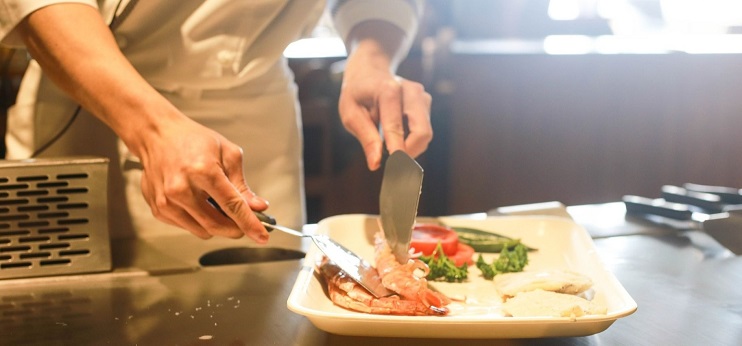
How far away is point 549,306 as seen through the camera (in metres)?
0.77

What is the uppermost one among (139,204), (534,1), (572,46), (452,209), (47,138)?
(534,1)

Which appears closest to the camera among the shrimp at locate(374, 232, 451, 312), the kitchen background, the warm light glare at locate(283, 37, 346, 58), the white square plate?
the white square plate

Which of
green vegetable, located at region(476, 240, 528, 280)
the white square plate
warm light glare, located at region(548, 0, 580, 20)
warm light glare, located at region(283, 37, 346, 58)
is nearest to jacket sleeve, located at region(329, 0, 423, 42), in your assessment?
the white square plate

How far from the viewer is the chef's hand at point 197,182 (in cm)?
87

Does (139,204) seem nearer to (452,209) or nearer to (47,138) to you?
(47,138)

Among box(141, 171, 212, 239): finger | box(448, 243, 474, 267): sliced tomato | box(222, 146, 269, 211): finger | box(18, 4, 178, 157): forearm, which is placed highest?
box(18, 4, 178, 157): forearm

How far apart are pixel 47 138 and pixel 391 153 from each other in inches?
25.3

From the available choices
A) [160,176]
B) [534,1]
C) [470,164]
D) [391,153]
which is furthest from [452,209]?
[160,176]

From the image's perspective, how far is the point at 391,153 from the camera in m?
1.12

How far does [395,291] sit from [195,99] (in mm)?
666

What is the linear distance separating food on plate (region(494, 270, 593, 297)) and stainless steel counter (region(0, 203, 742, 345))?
6cm

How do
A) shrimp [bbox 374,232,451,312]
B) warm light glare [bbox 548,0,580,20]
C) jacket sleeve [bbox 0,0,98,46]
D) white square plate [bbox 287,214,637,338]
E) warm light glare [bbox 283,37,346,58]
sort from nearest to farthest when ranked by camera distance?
white square plate [bbox 287,214,637,338], shrimp [bbox 374,232,451,312], jacket sleeve [bbox 0,0,98,46], warm light glare [bbox 283,37,346,58], warm light glare [bbox 548,0,580,20]

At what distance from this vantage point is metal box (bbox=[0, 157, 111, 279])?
102 cm

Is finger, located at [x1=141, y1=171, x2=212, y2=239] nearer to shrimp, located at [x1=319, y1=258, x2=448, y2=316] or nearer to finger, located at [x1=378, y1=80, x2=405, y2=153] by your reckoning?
shrimp, located at [x1=319, y1=258, x2=448, y2=316]
